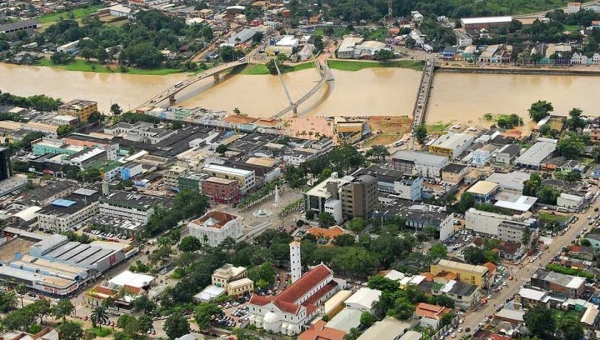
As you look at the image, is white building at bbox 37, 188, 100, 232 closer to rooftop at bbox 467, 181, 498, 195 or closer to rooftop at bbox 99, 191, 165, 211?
rooftop at bbox 99, 191, 165, 211

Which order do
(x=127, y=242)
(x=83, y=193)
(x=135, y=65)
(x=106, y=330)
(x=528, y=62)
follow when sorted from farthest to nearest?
(x=135, y=65)
(x=528, y=62)
(x=83, y=193)
(x=127, y=242)
(x=106, y=330)

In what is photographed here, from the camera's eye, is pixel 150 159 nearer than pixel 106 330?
No

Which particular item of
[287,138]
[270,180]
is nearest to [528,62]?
[287,138]

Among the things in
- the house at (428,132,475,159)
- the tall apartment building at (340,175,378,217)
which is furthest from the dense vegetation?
the tall apartment building at (340,175,378,217)

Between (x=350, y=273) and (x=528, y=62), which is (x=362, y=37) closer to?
(x=528, y=62)

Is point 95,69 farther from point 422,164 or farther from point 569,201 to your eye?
point 569,201
